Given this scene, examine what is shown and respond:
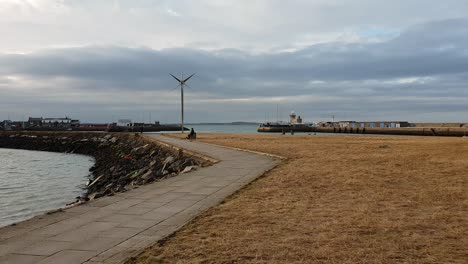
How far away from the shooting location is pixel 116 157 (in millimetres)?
41594

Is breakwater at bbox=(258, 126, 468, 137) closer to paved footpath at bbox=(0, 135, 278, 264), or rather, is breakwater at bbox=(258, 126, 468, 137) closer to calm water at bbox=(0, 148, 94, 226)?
calm water at bbox=(0, 148, 94, 226)

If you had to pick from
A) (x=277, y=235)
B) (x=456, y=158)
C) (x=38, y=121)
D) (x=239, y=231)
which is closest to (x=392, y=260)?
(x=277, y=235)

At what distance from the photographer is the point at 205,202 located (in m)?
10.1

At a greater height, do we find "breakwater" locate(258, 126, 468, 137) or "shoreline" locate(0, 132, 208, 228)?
"breakwater" locate(258, 126, 468, 137)

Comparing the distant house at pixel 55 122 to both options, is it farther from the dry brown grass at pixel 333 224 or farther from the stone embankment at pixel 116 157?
the dry brown grass at pixel 333 224

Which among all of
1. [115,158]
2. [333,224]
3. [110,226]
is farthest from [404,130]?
[110,226]

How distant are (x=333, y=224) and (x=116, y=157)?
36220 millimetres

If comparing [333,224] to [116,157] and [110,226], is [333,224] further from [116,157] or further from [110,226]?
[116,157]

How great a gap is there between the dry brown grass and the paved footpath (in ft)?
1.62

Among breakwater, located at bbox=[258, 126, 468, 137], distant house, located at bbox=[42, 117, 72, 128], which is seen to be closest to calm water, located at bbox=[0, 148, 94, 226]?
breakwater, located at bbox=[258, 126, 468, 137]

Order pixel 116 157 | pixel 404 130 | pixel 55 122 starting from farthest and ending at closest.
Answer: pixel 55 122 < pixel 404 130 < pixel 116 157

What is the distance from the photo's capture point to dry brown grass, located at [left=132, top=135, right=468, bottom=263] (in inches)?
236

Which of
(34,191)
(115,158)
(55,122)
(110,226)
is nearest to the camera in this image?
(110,226)

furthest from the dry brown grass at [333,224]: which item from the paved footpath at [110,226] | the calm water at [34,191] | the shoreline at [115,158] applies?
the calm water at [34,191]
